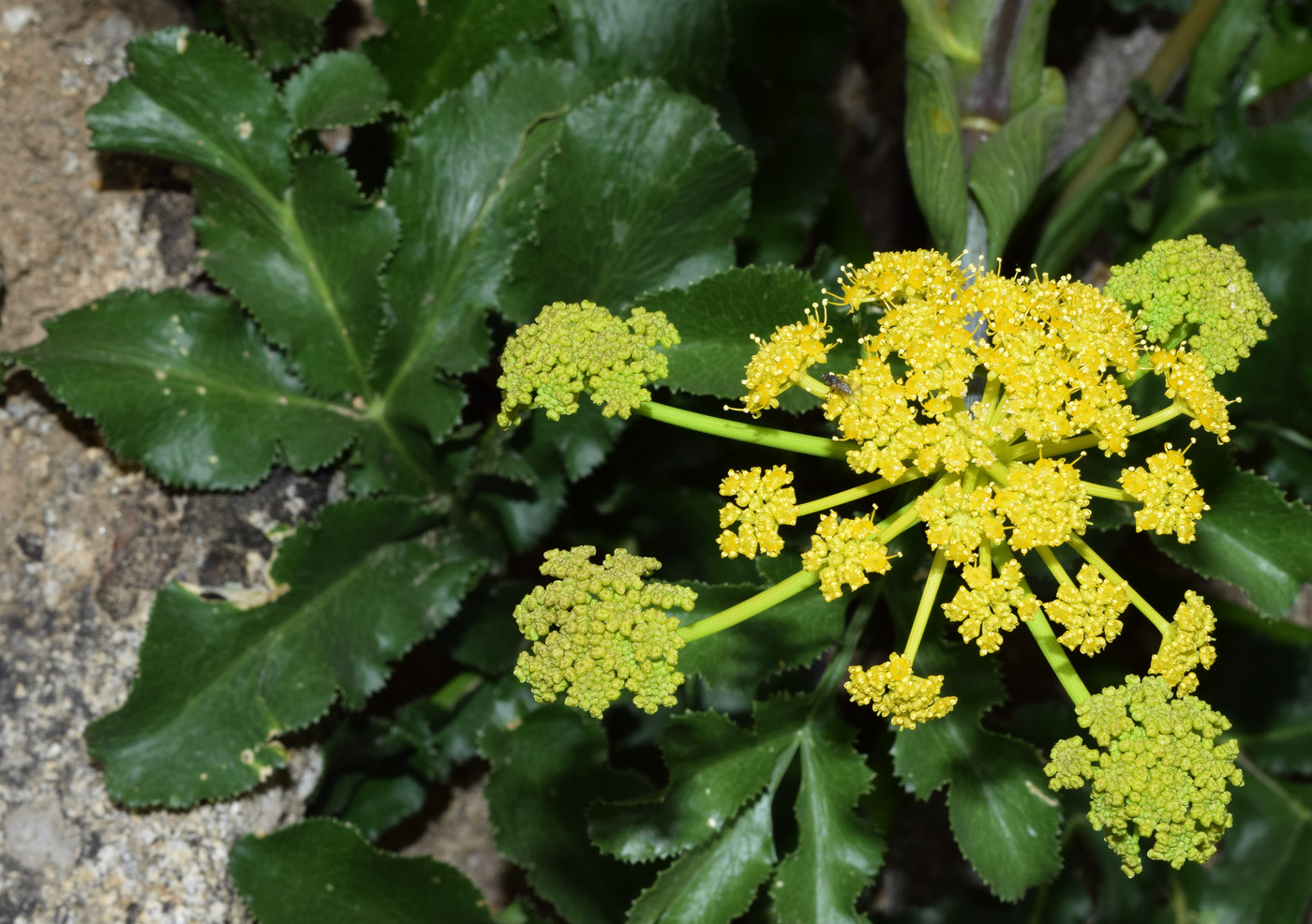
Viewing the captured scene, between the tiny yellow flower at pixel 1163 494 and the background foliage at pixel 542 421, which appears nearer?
the tiny yellow flower at pixel 1163 494

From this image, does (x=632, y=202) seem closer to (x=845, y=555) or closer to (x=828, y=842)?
(x=845, y=555)

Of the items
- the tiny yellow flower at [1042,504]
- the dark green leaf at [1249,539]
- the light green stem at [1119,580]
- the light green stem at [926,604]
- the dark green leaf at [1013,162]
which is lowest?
the dark green leaf at [1249,539]

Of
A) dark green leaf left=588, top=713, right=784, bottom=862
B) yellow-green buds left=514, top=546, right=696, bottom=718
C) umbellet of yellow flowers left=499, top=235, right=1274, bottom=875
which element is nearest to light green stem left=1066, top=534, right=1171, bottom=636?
umbellet of yellow flowers left=499, top=235, right=1274, bottom=875

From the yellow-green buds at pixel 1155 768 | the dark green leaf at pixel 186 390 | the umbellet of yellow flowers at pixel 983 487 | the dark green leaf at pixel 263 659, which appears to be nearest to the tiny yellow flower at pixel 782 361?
the umbellet of yellow flowers at pixel 983 487

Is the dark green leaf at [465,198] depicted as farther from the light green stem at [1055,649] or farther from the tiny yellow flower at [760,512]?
the light green stem at [1055,649]

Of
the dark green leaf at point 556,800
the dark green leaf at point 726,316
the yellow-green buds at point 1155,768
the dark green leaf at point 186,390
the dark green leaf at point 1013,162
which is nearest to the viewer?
the yellow-green buds at point 1155,768

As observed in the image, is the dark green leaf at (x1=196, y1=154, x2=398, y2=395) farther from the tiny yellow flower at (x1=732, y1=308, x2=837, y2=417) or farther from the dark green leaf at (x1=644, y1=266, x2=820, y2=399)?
the tiny yellow flower at (x1=732, y1=308, x2=837, y2=417)

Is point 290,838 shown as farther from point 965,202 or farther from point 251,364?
point 965,202

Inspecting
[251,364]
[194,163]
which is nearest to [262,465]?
[251,364]
